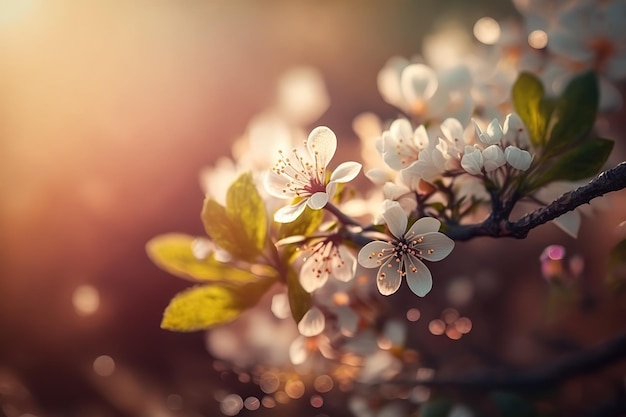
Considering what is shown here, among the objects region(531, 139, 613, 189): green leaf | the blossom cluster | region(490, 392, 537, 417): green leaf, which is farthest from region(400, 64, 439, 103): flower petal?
region(490, 392, 537, 417): green leaf

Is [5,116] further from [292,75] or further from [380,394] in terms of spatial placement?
[380,394]

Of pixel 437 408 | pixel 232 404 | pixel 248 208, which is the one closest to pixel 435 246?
pixel 248 208

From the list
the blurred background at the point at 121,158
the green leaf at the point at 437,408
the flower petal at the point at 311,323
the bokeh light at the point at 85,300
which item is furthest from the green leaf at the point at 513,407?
the bokeh light at the point at 85,300

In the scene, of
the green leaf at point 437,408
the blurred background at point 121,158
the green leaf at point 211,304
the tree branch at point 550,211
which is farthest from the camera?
the blurred background at point 121,158

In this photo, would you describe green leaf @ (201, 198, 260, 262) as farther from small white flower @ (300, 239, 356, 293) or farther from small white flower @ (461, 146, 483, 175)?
small white flower @ (461, 146, 483, 175)

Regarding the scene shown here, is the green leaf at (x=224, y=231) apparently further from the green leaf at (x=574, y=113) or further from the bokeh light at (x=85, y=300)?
the bokeh light at (x=85, y=300)

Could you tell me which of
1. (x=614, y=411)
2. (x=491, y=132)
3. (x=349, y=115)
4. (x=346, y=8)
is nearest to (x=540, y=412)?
(x=614, y=411)
